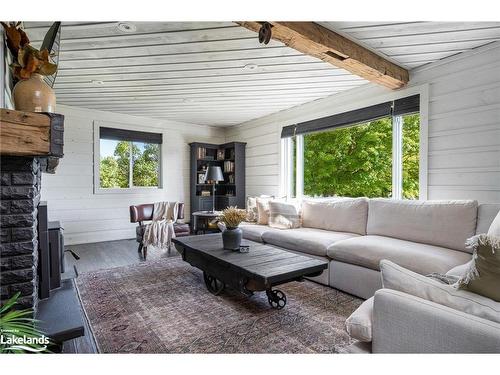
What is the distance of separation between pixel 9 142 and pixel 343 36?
2599 mm

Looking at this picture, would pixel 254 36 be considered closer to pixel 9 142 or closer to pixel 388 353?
pixel 9 142

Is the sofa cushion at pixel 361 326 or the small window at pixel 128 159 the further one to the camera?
the small window at pixel 128 159

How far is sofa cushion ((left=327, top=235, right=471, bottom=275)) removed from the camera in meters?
2.16

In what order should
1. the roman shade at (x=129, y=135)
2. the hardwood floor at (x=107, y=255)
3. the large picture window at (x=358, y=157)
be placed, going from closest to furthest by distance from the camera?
the large picture window at (x=358, y=157) < the hardwood floor at (x=107, y=255) < the roman shade at (x=129, y=135)

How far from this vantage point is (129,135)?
520 cm

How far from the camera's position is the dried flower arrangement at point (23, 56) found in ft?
5.07

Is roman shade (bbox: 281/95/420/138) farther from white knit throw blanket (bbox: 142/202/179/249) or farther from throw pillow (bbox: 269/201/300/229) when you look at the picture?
white knit throw blanket (bbox: 142/202/179/249)

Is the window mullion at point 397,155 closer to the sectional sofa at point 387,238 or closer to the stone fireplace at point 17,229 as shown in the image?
the sectional sofa at point 387,238

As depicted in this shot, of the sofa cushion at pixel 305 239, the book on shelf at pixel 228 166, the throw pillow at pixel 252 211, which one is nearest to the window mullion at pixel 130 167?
the book on shelf at pixel 228 166

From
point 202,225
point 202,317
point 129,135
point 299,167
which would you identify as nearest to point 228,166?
point 202,225

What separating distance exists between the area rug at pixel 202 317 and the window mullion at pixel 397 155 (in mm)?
1616

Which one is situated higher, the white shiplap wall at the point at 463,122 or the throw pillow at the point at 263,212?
the white shiplap wall at the point at 463,122

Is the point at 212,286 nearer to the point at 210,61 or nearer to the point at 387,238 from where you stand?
the point at 387,238
